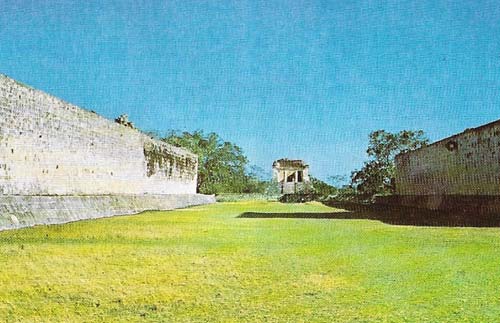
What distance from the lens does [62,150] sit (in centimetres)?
1156

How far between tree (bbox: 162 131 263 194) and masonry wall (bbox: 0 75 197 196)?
2192 centimetres

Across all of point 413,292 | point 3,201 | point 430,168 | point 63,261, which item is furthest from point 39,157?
point 430,168

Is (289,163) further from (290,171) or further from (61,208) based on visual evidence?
(61,208)

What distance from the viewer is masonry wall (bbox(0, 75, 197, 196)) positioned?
9.38 m

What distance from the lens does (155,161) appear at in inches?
776

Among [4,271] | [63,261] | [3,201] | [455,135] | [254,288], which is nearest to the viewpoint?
[254,288]

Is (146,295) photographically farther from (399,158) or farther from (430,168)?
(399,158)

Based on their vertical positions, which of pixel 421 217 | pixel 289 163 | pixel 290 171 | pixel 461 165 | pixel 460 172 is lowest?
pixel 421 217

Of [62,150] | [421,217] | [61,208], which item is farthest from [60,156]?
[421,217]

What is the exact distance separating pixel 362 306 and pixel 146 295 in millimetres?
1234

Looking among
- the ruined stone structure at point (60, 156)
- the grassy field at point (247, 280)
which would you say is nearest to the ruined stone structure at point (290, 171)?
the ruined stone structure at point (60, 156)

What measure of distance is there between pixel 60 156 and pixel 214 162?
3069cm

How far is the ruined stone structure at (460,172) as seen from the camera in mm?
13180

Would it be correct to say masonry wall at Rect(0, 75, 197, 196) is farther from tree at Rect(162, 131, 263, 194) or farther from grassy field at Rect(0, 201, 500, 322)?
tree at Rect(162, 131, 263, 194)
